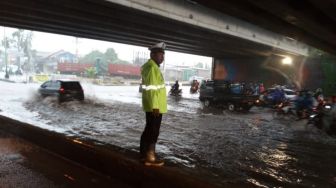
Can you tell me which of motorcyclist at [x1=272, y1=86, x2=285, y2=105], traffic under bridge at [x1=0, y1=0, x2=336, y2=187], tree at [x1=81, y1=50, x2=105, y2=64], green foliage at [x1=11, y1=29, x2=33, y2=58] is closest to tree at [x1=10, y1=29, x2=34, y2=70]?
green foliage at [x1=11, y1=29, x2=33, y2=58]

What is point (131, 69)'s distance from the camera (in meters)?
78.9

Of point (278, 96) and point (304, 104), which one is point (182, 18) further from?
point (278, 96)

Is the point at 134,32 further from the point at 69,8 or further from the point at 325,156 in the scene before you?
the point at 325,156

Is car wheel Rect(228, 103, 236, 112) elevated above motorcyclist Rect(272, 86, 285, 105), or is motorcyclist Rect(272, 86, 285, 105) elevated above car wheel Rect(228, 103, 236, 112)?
motorcyclist Rect(272, 86, 285, 105)

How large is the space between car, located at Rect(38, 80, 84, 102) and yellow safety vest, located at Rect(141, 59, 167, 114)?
17.2 m

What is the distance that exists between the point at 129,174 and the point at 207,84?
20416 millimetres

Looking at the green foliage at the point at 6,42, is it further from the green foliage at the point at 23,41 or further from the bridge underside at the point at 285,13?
the bridge underside at the point at 285,13

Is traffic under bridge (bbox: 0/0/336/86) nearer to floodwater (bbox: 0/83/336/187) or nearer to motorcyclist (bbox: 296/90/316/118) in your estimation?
motorcyclist (bbox: 296/90/316/118)

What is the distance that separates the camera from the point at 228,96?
78.1 ft

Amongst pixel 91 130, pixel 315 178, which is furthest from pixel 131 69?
pixel 315 178

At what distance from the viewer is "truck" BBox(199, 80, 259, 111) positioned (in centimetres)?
2298

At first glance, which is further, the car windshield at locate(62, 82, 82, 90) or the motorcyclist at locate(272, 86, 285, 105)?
the motorcyclist at locate(272, 86, 285, 105)

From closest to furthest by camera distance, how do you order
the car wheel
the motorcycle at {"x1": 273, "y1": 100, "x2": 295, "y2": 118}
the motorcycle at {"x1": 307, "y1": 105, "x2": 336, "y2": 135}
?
the motorcycle at {"x1": 307, "y1": 105, "x2": 336, "y2": 135}, the motorcycle at {"x1": 273, "y1": 100, "x2": 295, "y2": 118}, the car wheel

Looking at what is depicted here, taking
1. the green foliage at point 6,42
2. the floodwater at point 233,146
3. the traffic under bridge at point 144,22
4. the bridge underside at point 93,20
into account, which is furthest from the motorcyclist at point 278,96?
the green foliage at point 6,42
